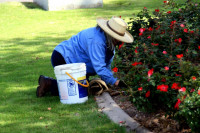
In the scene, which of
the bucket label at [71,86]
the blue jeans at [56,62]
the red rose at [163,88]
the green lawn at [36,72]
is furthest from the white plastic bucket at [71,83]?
the red rose at [163,88]

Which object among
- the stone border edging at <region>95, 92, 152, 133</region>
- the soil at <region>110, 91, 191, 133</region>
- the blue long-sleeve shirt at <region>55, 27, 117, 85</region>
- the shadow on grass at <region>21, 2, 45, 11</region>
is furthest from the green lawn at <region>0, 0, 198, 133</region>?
the shadow on grass at <region>21, 2, 45, 11</region>

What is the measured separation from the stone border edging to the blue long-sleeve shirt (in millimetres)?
252

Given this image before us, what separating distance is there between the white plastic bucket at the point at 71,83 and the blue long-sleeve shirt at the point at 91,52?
213 mm

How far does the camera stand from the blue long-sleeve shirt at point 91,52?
4793mm

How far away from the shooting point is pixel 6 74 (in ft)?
21.9

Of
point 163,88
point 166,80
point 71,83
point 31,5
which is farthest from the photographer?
point 31,5

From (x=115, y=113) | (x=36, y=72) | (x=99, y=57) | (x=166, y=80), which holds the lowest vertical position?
(x=36, y=72)

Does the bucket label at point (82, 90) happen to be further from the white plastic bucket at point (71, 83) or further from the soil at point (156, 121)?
the soil at point (156, 121)

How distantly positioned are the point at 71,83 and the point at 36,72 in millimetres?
2159

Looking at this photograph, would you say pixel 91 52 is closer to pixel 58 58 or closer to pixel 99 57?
pixel 99 57

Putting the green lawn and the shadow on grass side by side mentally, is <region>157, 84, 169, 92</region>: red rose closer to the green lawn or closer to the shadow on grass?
the green lawn

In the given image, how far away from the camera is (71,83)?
15.5 ft

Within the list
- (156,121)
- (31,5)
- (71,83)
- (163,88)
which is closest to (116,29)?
(71,83)

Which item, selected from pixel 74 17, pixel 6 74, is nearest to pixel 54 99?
pixel 6 74
